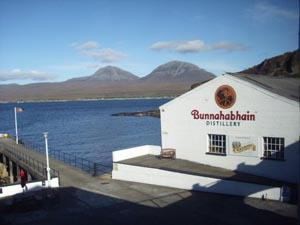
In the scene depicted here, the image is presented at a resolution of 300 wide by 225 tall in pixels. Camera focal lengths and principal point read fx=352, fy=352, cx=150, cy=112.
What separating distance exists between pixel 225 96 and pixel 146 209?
884 centimetres

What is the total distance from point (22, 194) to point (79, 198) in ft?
10.8

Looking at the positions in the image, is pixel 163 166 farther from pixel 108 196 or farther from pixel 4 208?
pixel 4 208

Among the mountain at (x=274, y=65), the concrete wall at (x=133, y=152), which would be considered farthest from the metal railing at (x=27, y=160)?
the mountain at (x=274, y=65)

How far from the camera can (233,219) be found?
591 inches

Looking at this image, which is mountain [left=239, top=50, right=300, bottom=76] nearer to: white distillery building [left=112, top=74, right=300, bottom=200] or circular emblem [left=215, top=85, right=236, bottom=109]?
white distillery building [left=112, top=74, right=300, bottom=200]

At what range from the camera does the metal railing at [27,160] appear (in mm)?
25916

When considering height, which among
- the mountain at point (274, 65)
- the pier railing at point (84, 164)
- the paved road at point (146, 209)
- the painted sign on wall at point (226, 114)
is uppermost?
the mountain at point (274, 65)

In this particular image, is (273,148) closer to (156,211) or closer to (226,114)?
(226,114)

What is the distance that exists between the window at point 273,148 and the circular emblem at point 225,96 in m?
3.00

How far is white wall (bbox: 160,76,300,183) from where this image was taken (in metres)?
18.8

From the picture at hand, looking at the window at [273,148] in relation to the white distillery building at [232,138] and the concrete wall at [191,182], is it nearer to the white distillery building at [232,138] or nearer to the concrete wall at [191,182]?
the white distillery building at [232,138]

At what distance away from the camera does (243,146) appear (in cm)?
2083

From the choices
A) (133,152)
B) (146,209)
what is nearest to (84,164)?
(133,152)

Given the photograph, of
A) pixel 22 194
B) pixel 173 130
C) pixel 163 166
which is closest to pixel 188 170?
pixel 163 166
